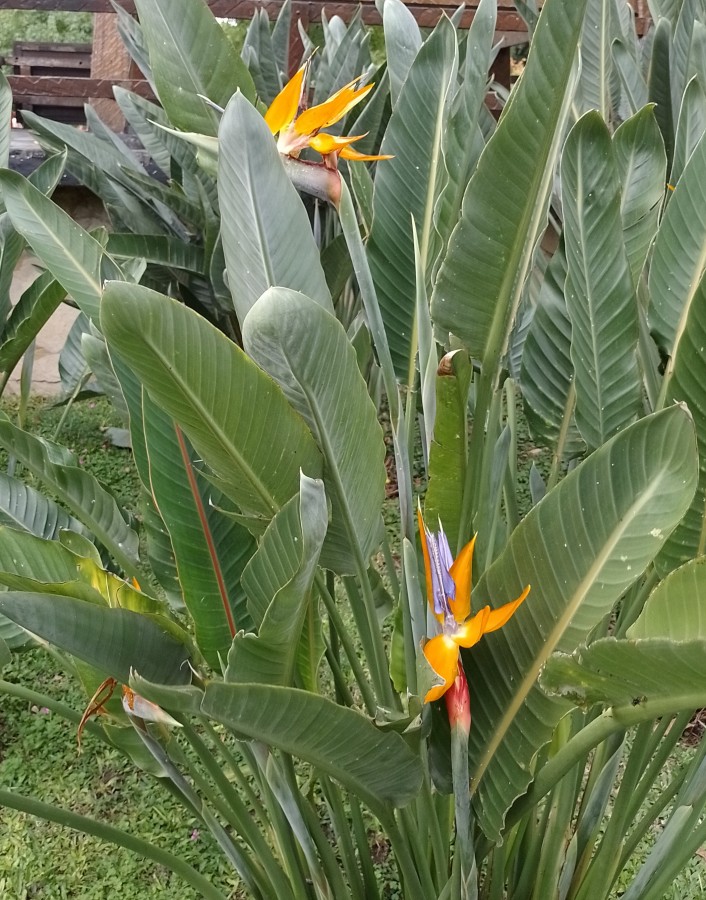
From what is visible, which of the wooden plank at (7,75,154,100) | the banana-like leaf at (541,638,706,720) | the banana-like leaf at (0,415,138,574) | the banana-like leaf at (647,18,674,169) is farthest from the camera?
the wooden plank at (7,75,154,100)

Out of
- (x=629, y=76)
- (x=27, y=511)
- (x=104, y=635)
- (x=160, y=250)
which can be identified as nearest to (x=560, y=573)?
(x=104, y=635)

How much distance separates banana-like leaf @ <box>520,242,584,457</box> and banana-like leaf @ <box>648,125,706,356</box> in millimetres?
100

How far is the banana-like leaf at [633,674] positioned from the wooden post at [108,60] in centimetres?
283

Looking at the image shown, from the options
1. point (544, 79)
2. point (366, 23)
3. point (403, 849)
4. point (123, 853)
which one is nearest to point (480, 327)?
point (544, 79)

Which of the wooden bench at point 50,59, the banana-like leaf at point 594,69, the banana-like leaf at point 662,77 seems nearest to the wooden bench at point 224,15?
the banana-like leaf at point 662,77

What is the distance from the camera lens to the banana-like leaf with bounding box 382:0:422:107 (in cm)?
78

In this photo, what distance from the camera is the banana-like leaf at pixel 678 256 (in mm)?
623

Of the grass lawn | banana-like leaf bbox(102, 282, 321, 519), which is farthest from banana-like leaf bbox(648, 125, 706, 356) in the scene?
the grass lawn

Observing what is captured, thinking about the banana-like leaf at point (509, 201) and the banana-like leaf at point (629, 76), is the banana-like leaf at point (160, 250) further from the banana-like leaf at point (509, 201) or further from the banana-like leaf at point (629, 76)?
the banana-like leaf at point (509, 201)

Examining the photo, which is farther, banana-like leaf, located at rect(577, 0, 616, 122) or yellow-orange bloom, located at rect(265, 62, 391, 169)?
banana-like leaf, located at rect(577, 0, 616, 122)

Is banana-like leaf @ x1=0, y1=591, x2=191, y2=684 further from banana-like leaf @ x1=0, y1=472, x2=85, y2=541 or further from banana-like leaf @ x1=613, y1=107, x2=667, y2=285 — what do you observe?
banana-like leaf @ x1=613, y1=107, x2=667, y2=285

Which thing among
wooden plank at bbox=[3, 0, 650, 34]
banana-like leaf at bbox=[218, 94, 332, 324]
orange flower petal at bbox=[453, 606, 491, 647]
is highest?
wooden plank at bbox=[3, 0, 650, 34]

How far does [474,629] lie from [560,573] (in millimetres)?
73

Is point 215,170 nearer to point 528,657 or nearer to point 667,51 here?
point 528,657
